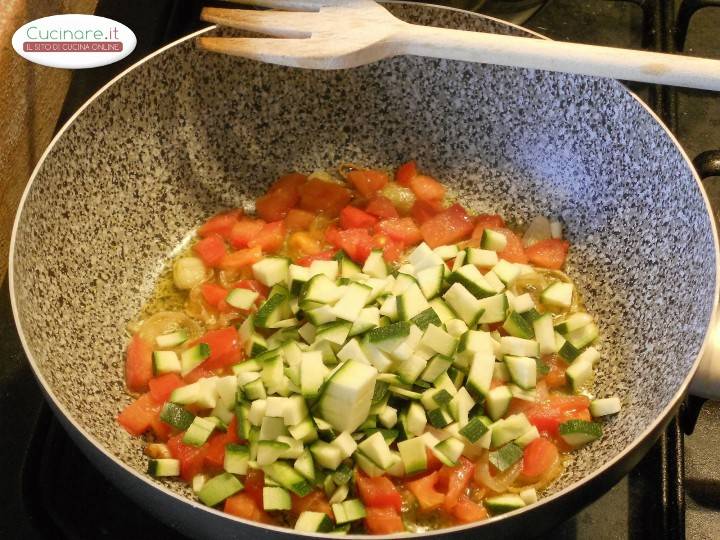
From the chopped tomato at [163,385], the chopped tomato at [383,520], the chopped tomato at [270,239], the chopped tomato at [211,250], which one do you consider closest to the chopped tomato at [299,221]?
the chopped tomato at [270,239]

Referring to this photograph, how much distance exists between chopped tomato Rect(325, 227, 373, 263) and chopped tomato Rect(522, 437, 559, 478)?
18.1 inches

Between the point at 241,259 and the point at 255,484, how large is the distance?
0.46 metres

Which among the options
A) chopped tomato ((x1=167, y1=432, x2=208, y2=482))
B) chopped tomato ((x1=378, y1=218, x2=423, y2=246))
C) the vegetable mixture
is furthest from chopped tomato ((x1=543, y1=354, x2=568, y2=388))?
chopped tomato ((x1=167, y1=432, x2=208, y2=482))

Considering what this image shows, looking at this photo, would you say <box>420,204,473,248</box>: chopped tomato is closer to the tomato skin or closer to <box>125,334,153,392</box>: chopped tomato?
the tomato skin

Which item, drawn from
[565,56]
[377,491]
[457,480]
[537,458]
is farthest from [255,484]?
[565,56]

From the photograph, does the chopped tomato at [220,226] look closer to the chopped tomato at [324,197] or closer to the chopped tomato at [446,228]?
the chopped tomato at [324,197]

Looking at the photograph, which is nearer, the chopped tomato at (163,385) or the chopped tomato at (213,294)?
the chopped tomato at (163,385)

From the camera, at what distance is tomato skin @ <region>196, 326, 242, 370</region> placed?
1.27 metres

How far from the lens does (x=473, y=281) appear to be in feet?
4.14

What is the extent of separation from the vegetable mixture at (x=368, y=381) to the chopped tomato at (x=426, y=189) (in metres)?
0.14

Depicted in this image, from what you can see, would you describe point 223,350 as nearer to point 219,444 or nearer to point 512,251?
point 219,444

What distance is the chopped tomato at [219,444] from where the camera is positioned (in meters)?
1.15

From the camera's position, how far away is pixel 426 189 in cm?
152

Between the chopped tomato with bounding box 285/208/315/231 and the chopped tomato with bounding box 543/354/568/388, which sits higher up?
the chopped tomato with bounding box 285/208/315/231
